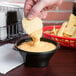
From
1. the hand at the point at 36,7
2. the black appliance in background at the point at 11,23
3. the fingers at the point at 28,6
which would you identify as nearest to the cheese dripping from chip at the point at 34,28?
the hand at the point at 36,7

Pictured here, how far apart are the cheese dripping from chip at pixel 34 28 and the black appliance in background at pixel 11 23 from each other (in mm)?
293

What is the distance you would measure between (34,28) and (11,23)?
363 millimetres

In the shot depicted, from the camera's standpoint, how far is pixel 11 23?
104 cm

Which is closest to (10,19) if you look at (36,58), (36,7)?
(36,7)

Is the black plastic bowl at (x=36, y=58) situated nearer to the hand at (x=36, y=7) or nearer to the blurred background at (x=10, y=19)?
the hand at (x=36, y=7)

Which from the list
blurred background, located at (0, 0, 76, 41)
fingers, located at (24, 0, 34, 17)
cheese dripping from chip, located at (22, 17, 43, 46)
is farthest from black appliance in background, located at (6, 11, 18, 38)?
cheese dripping from chip, located at (22, 17, 43, 46)

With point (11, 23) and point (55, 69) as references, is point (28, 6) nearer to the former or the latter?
point (11, 23)

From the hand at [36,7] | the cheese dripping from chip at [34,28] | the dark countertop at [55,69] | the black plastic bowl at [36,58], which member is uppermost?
the hand at [36,7]

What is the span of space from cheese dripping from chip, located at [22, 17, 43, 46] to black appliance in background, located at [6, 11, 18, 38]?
0.29 meters

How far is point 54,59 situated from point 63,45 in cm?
15

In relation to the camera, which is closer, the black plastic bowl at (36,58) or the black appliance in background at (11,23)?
the black plastic bowl at (36,58)

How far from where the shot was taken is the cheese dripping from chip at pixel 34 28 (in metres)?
0.70

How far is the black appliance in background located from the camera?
3.29ft

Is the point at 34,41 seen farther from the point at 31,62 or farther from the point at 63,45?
the point at 63,45
